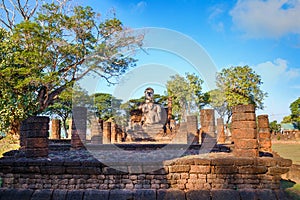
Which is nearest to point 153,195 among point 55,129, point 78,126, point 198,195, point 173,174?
point 173,174

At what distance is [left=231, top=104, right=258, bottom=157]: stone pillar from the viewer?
7055mm

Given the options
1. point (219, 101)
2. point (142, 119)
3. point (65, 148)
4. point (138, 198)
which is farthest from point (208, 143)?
point (219, 101)

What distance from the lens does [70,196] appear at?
6.26m

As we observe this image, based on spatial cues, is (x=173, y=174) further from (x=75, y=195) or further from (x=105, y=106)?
Result: (x=105, y=106)

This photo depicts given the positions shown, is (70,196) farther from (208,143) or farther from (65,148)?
(208,143)

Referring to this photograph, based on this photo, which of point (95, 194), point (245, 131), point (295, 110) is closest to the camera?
point (95, 194)

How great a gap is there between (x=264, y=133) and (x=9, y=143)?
521 inches

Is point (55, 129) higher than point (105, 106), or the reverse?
point (105, 106)

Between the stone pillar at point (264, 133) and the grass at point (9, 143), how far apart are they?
39.1 ft

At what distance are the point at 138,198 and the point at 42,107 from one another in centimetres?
1253

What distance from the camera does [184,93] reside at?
107 feet

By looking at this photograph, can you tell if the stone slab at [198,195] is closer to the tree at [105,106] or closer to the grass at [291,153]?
the grass at [291,153]

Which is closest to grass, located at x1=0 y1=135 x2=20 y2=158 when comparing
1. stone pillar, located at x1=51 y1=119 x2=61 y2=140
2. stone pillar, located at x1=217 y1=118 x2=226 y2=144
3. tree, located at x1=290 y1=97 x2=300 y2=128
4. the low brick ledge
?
stone pillar, located at x1=51 y1=119 x2=61 y2=140

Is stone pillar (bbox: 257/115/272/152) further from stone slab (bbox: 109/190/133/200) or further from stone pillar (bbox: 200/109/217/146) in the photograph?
stone slab (bbox: 109/190/133/200)
